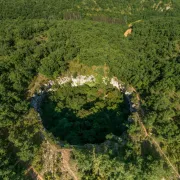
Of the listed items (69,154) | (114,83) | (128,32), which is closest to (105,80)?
(114,83)

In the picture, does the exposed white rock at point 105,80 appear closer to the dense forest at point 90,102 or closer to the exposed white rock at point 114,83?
the dense forest at point 90,102

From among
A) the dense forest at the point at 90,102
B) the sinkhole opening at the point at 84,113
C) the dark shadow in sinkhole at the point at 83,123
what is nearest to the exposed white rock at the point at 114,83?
the sinkhole opening at the point at 84,113

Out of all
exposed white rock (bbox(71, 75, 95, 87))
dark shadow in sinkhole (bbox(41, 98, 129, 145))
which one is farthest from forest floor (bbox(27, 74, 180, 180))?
exposed white rock (bbox(71, 75, 95, 87))

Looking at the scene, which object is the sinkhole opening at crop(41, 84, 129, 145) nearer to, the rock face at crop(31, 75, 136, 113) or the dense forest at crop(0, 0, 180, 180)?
the dense forest at crop(0, 0, 180, 180)

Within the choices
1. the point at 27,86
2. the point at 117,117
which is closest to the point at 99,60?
the point at 117,117

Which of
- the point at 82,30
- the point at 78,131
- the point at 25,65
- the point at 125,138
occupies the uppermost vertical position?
the point at 82,30

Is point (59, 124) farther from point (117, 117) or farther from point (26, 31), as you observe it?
point (26, 31)
